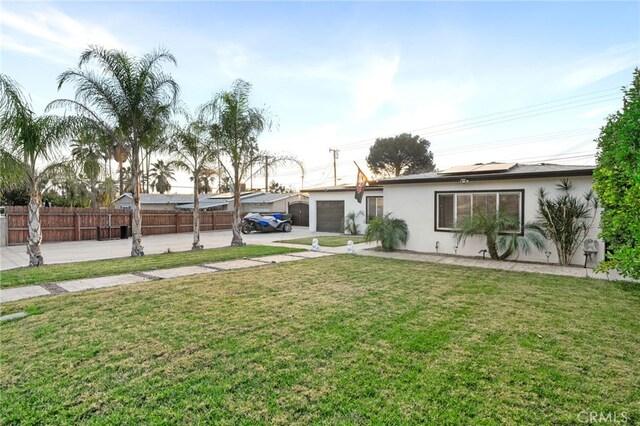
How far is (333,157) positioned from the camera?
36156mm

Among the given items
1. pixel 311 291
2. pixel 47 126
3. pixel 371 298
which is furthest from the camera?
pixel 47 126

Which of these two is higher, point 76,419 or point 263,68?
point 263,68

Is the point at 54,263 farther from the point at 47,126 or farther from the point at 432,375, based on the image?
the point at 432,375

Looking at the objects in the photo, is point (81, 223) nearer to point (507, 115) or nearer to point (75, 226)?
point (75, 226)

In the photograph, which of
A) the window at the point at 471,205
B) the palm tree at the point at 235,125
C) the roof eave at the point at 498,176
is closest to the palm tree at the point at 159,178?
the palm tree at the point at 235,125

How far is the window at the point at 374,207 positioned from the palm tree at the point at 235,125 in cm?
755

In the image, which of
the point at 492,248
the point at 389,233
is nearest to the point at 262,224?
the point at 389,233

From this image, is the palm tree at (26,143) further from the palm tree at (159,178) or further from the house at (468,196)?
the palm tree at (159,178)

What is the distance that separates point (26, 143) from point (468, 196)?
12.1 meters

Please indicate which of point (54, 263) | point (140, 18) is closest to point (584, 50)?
point (140, 18)

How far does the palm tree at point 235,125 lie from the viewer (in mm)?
12453

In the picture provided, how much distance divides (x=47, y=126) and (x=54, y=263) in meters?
3.79

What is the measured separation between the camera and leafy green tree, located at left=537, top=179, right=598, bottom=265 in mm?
8469

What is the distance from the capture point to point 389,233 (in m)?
11.5
